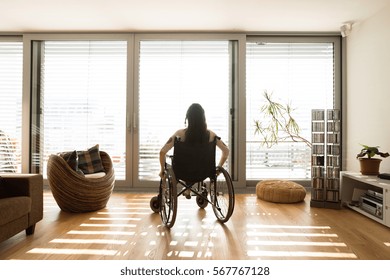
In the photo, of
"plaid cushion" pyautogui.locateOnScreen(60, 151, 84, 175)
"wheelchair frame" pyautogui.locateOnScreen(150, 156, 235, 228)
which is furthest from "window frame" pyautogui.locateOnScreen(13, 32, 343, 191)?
"wheelchair frame" pyautogui.locateOnScreen(150, 156, 235, 228)

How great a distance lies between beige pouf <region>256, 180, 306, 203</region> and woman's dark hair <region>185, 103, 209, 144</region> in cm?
153

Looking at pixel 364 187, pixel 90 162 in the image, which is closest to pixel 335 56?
pixel 364 187

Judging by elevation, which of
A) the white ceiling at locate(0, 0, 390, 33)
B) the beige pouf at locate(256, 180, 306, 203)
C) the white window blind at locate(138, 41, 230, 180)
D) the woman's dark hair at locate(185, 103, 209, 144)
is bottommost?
the beige pouf at locate(256, 180, 306, 203)

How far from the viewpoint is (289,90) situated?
4391 mm

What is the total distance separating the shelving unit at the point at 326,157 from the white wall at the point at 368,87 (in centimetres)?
66

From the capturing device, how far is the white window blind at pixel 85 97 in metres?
4.39

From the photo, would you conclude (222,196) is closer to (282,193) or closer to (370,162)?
(282,193)

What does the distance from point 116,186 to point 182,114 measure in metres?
1.49

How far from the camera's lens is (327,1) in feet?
11.0

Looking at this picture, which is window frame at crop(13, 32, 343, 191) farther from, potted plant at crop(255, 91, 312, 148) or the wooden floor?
the wooden floor

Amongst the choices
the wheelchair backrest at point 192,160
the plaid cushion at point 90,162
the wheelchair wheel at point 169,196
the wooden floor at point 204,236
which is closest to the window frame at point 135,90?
the plaid cushion at point 90,162

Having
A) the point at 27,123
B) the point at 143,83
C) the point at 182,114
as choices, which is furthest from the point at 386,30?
the point at 27,123

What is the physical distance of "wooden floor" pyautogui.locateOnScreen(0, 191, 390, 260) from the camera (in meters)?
1.94

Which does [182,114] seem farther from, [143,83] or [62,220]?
[62,220]
